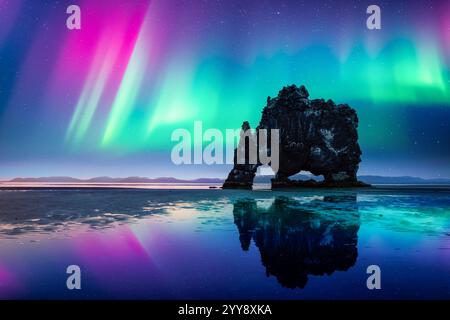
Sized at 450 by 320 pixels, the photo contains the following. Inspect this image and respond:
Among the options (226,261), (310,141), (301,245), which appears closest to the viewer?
(226,261)

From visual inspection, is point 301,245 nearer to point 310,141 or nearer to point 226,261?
point 226,261

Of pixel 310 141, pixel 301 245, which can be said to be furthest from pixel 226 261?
pixel 310 141

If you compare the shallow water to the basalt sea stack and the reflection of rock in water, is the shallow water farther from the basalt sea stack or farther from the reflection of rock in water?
the basalt sea stack

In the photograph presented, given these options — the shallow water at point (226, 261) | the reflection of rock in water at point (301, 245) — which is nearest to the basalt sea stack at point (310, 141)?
the reflection of rock in water at point (301, 245)

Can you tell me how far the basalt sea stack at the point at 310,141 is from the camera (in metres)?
116

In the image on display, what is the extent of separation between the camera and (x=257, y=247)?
16828 millimetres

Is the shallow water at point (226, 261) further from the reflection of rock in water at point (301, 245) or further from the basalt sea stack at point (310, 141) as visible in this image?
the basalt sea stack at point (310, 141)

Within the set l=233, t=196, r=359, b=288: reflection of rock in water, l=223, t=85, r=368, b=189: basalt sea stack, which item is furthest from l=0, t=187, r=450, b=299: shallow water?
l=223, t=85, r=368, b=189: basalt sea stack

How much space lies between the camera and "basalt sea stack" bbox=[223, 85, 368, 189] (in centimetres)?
11612

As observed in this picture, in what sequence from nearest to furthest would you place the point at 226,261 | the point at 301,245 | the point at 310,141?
the point at 226,261 → the point at 301,245 → the point at 310,141

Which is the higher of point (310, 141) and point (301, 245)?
point (310, 141)

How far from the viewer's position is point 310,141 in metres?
119
